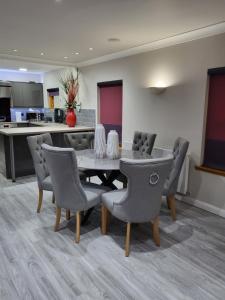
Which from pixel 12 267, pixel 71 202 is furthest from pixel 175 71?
pixel 12 267

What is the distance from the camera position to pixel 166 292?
189 centimetres

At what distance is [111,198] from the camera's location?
8.27ft

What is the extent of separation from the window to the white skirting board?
532 millimetres

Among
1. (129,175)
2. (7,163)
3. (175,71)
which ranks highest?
(175,71)

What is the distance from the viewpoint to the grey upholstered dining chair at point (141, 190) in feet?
6.78

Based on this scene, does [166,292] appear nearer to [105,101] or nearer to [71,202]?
[71,202]

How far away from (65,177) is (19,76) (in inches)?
259

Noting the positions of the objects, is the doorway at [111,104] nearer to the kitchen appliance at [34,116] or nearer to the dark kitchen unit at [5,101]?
the kitchen appliance at [34,116]

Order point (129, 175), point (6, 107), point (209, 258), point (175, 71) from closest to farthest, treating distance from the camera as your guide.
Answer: point (129, 175) < point (209, 258) < point (175, 71) < point (6, 107)

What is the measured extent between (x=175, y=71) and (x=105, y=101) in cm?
202

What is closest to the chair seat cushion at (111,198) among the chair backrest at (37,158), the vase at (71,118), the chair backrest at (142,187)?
the chair backrest at (142,187)

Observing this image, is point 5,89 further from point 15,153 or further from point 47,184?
point 47,184

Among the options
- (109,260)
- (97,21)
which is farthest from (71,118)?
(109,260)

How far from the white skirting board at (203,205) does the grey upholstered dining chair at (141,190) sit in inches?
49.0
